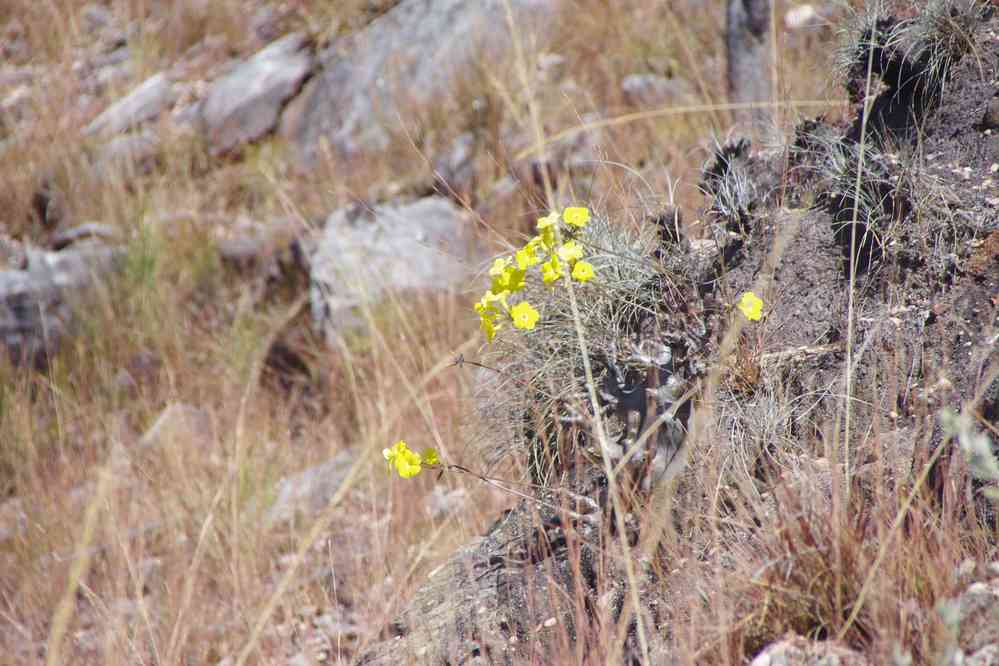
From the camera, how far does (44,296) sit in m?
4.77

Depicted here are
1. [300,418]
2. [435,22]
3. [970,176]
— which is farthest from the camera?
[435,22]

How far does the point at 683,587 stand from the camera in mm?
1557

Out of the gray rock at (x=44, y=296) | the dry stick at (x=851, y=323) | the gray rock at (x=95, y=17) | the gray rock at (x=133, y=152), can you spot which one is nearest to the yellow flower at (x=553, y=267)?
the dry stick at (x=851, y=323)

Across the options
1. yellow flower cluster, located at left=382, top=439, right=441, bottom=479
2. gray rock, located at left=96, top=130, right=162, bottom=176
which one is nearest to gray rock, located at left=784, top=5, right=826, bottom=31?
yellow flower cluster, located at left=382, top=439, right=441, bottom=479

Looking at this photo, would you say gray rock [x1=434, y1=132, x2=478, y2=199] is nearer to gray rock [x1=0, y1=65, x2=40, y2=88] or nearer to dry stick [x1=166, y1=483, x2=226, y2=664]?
dry stick [x1=166, y1=483, x2=226, y2=664]

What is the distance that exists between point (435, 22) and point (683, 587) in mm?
4596

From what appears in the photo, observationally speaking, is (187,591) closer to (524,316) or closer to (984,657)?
(524,316)

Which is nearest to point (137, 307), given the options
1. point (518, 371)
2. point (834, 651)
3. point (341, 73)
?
point (341, 73)

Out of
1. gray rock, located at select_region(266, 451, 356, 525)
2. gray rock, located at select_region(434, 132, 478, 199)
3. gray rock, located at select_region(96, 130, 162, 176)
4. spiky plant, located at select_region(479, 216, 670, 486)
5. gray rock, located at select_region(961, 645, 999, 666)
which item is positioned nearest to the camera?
gray rock, located at select_region(961, 645, 999, 666)

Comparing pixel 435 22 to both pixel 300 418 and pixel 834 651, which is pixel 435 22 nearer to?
pixel 300 418

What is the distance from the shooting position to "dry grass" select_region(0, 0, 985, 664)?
141 centimetres

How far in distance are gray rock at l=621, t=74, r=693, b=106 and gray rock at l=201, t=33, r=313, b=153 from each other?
248 cm

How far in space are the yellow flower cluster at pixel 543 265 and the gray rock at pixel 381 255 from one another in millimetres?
2002

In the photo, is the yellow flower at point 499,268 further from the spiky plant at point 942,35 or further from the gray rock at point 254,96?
the gray rock at point 254,96
